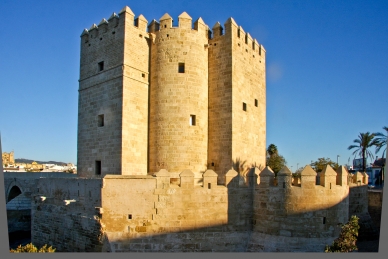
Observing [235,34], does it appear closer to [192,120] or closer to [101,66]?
[192,120]

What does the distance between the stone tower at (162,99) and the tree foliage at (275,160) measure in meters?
12.5

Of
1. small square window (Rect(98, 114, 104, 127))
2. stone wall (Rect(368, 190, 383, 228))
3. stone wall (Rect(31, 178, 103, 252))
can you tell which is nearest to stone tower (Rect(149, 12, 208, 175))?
small square window (Rect(98, 114, 104, 127))

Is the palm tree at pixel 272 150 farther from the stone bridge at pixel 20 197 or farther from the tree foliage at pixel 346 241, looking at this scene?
the tree foliage at pixel 346 241

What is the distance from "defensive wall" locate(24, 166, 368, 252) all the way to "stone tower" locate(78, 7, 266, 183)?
2107 mm

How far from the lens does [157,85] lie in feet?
44.2

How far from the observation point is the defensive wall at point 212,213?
10219 millimetres

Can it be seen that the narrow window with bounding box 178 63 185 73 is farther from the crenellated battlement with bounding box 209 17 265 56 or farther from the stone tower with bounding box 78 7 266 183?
the crenellated battlement with bounding box 209 17 265 56

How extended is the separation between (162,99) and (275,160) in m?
18.2

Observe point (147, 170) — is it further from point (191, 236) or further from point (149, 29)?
point (149, 29)

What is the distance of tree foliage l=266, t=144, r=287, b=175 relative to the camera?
2625 centimetres

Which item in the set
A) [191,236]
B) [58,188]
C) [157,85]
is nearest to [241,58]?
[157,85]

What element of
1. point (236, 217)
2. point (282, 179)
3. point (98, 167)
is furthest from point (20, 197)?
point (282, 179)

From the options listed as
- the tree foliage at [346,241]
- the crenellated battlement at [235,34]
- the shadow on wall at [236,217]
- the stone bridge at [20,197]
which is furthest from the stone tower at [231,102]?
the stone bridge at [20,197]

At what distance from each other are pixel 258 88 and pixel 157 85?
5311 millimetres
